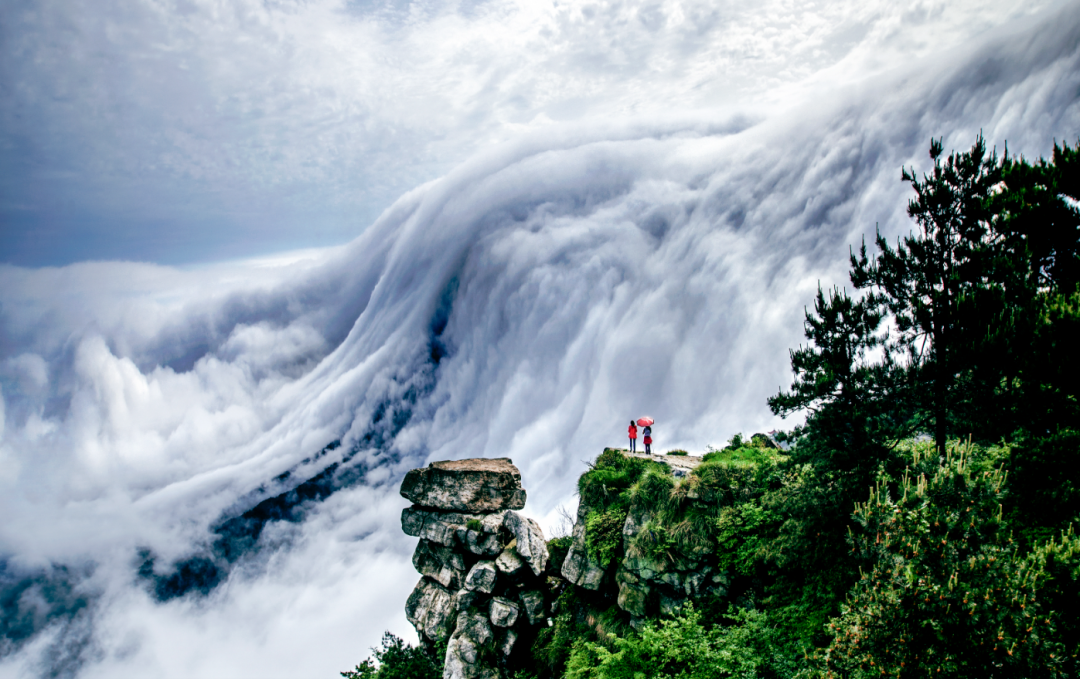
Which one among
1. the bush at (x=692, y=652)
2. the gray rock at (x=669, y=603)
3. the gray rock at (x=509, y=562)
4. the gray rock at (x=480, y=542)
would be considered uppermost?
the gray rock at (x=480, y=542)

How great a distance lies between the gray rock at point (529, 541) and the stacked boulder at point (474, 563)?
47mm

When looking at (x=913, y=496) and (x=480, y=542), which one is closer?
(x=913, y=496)

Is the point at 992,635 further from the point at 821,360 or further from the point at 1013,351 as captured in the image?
the point at 821,360

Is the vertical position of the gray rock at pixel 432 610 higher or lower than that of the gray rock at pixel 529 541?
lower

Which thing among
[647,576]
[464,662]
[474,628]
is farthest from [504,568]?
[647,576]

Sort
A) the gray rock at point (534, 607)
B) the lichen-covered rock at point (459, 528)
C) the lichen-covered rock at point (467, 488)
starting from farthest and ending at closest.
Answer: the lichen-covered rock at point (467, 488) < the lichen-covered rock at point (459, 528) < the gray rock at point (534, 607)

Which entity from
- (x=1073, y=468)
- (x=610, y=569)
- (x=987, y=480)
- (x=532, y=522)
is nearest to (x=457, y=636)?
(x=532, y=522)

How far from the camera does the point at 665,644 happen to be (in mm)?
16031

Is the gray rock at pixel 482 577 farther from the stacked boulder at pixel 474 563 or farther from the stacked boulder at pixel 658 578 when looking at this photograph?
the stacked boulder at pixel 658 578

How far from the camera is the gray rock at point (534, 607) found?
23.8 metres

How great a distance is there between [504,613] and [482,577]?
76.9 inches

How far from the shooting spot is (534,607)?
23844 mm

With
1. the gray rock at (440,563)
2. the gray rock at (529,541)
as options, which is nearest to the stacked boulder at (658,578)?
the gray rock at (529,541)

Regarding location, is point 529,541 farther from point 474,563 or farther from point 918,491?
point 918,491
